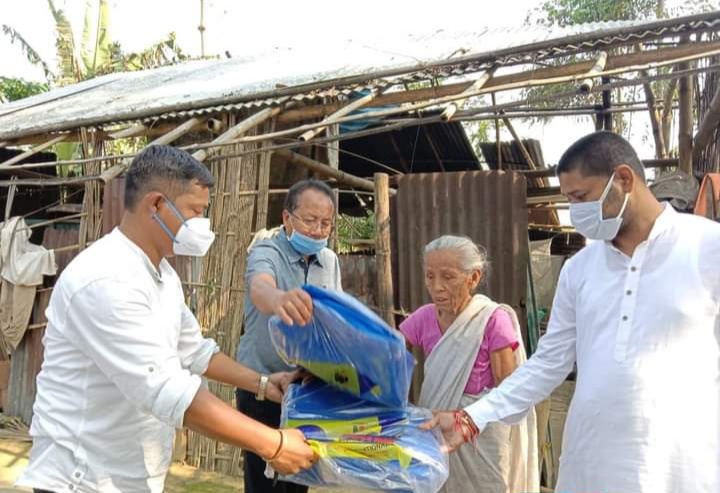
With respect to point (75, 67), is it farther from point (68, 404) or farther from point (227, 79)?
point (68, 404)

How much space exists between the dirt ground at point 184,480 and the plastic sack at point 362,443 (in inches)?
115

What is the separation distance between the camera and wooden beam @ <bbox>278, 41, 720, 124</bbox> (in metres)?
3.58

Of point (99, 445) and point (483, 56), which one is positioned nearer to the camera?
point (99, 445)

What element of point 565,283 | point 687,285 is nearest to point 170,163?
point 565,283

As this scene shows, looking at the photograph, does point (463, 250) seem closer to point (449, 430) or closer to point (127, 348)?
point (449, 430)

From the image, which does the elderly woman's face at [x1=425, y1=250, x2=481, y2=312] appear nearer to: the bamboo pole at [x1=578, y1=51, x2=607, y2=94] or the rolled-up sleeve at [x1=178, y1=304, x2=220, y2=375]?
the rolled-up sleeve at [x1=178, y1=304, x2=220, y2=375]

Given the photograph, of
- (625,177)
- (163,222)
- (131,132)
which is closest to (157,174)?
(163,222)

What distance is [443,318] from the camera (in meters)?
2.74

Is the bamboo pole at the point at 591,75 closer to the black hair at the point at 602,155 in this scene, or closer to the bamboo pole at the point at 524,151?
the black hair at the point at 602,155

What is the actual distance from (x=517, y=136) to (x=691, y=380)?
17.8 ft

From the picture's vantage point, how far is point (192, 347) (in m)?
2.22

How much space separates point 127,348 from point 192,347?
0.60 meters

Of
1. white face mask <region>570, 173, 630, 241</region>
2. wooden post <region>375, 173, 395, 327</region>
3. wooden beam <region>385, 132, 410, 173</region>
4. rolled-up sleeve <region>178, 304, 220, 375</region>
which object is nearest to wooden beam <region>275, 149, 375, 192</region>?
wooden post <region>375, 173, 395, 327</region>

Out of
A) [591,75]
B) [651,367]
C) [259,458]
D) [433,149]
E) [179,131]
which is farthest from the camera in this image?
[433,149]
